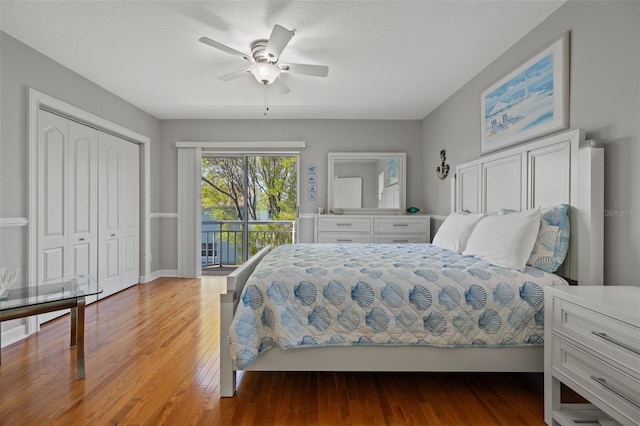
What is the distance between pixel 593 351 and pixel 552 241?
80cm

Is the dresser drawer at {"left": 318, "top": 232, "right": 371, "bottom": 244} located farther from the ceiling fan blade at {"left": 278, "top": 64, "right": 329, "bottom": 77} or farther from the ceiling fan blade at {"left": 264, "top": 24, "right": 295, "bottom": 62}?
the ceiling fan blade at {"left": 264, "top": 24, "right": 295, "bottom": 62}

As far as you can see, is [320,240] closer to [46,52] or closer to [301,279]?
[301,279]

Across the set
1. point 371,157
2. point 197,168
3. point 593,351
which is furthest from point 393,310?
point 197,168

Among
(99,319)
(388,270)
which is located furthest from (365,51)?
(99,319)

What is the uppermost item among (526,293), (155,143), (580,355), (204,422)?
(155,143)

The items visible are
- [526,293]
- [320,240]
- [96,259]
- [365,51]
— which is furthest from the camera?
[320,240]

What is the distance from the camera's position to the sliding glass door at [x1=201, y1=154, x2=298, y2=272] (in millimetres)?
5109

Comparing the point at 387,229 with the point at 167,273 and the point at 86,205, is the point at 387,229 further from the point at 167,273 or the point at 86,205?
the point at 86,205

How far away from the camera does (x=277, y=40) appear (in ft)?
7.21

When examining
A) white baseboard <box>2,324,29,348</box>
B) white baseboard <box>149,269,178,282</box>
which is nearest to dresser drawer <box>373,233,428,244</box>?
white baseboard <box>149,269,178,282</box>

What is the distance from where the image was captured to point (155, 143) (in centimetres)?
474

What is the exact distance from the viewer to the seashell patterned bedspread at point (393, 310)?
172 cm

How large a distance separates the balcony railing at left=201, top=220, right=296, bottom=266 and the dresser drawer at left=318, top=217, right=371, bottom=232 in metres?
0.99

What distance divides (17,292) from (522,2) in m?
3.91
